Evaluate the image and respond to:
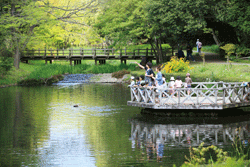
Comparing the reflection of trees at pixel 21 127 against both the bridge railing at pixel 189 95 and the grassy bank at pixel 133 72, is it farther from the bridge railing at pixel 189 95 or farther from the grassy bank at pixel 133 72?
the grassy bank at pixel 133 72

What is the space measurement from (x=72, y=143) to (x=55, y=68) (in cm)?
3552

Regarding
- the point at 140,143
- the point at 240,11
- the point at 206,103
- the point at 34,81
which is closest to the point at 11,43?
the point at 34,81

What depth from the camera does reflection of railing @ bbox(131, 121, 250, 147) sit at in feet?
47.7

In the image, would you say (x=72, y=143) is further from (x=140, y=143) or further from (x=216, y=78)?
(x=216, y=78)

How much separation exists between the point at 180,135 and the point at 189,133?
1.66 feet

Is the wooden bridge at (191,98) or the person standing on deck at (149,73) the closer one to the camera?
the wooden bridge at (191,98)

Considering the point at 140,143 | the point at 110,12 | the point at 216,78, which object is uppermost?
the point at 110,12

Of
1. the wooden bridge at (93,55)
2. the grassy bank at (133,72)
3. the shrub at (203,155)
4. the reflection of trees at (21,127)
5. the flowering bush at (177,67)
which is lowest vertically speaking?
the reflection of trees at (21,127)

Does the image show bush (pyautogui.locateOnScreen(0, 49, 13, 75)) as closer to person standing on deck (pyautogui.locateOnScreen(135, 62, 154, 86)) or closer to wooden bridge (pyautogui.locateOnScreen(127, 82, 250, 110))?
wooden bridge (pyautogui.locateOnScreen(127, 82, 250, 110))

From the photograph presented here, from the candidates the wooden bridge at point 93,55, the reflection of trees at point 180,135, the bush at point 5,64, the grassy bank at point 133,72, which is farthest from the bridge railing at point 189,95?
the wooden bridge at point 93,55

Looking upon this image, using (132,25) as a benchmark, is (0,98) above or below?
below

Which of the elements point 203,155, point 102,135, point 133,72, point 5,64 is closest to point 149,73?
point 102,135

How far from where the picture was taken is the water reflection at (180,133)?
13.8m

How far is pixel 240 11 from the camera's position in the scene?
36875 mm
